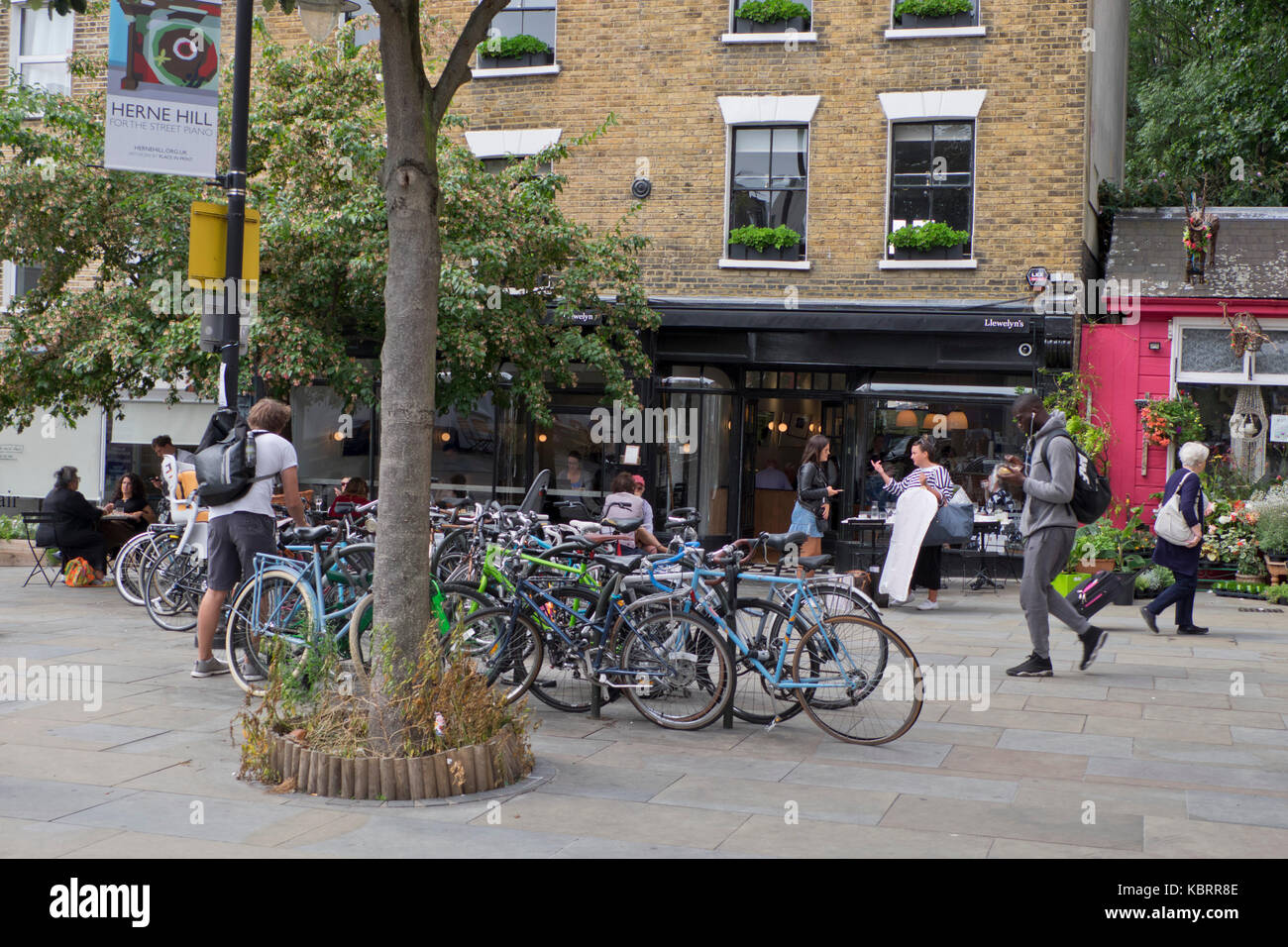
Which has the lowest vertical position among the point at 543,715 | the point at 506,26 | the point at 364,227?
the point at 543,715

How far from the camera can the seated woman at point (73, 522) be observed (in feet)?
44.4

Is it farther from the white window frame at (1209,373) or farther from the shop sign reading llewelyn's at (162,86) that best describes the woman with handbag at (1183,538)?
the shop sign reading llewelyn's at (162,86)

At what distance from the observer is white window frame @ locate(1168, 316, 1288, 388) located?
52.1 feet

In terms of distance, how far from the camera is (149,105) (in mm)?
9188

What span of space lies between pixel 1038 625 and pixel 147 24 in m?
7.55

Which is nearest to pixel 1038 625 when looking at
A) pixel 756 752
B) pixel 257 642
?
pixel 756 752

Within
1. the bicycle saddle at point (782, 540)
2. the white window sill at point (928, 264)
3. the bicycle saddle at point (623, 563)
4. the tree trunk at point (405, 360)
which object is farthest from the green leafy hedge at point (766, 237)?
the tree trunk at point (405, 360)

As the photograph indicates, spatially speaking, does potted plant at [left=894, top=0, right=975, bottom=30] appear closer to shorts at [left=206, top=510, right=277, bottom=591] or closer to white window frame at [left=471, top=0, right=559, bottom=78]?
white window frame at [left=471, top=0, right=559, bottom=78]

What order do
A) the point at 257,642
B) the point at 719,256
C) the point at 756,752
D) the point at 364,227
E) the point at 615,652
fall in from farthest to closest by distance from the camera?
the point at 719,256 → the point at 364,227 → the point at 257,642 → the point at 615,652 → the point at 756,752

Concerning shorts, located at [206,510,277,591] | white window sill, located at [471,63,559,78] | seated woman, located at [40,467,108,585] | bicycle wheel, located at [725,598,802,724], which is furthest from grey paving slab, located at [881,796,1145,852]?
white window sill, located at [471,63,559,78]

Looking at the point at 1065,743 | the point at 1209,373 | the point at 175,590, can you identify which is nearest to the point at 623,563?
the point at 1065,743

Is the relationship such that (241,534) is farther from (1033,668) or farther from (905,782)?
(1033,668)
